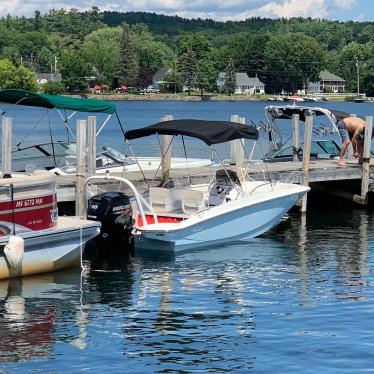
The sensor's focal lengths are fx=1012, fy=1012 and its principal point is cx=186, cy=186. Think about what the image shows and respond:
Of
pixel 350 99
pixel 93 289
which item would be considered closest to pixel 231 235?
pixel 93 289

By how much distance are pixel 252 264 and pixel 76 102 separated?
645 centimetres

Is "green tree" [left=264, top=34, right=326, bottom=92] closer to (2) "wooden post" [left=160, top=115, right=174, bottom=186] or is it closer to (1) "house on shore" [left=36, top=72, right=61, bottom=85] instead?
(1) "house on shore" [left=36, top=72, right=61, bottom=85]

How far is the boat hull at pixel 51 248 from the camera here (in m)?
17.1

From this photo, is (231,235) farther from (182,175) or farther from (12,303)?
(12,303)

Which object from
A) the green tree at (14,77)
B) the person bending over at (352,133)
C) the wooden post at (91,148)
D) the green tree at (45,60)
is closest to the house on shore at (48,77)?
the green tree at (45,60)

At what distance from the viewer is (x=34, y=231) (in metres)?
17.3

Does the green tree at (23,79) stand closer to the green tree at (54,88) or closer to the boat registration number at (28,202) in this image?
the green tree at (54,88)

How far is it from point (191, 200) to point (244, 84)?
166 meters

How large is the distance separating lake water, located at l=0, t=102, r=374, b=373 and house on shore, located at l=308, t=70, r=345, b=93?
174 metres

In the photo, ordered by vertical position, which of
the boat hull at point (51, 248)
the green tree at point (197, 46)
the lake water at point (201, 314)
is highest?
the green tree at point (197, 46)

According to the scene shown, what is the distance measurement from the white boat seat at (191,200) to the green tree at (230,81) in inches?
6307

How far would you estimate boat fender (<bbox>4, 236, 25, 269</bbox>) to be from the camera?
54.6 ft

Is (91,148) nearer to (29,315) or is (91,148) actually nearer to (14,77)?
(29,315)

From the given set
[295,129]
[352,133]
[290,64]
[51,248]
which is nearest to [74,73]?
[290,64]
